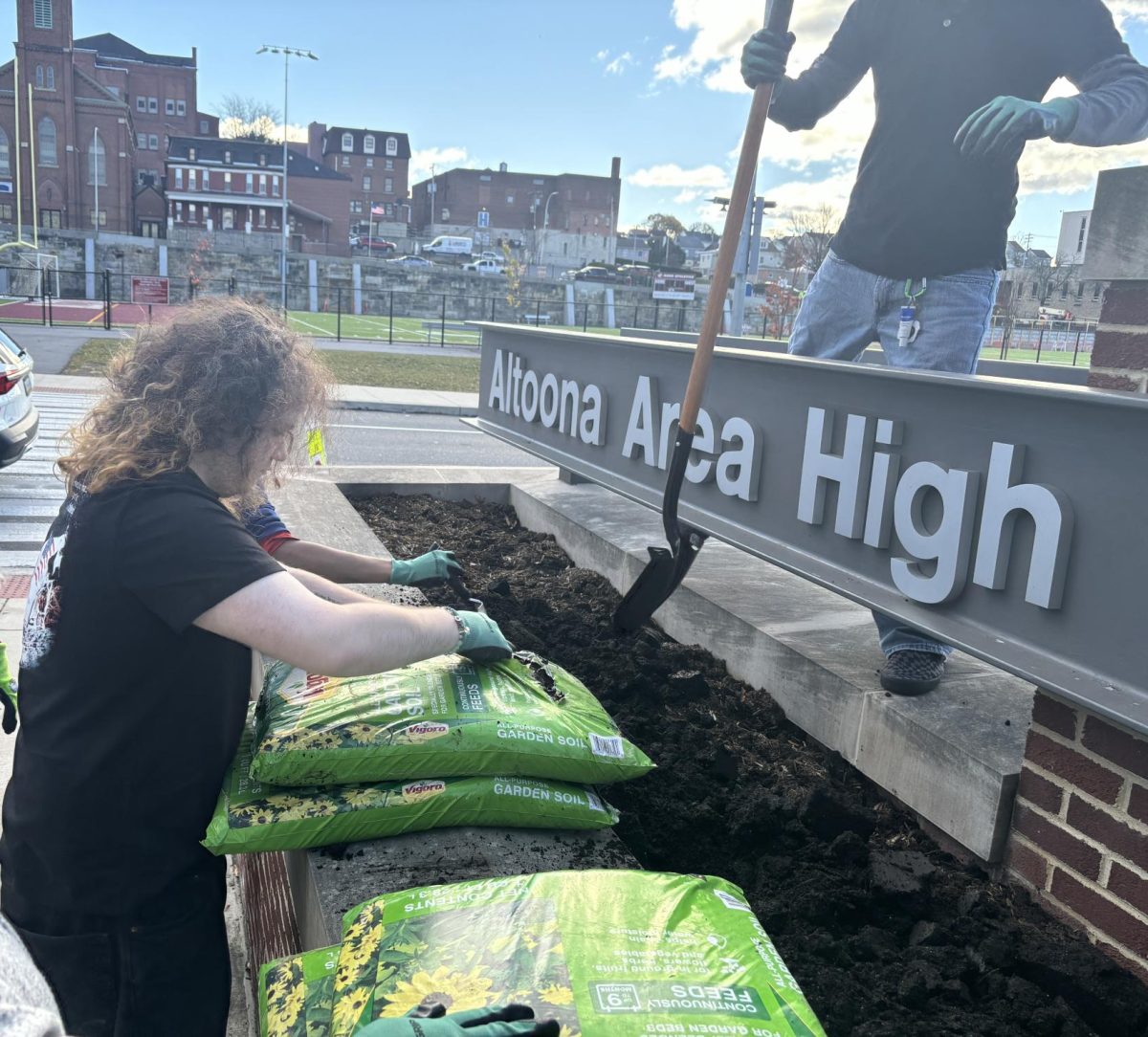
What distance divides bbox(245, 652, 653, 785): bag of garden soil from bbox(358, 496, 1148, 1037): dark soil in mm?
338

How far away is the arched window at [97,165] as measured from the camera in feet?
220

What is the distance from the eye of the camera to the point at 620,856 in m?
2.07

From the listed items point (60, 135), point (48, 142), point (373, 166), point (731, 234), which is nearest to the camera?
point (731, 234)

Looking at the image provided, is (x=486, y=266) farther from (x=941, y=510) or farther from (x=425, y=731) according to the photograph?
(x=425, y=731)

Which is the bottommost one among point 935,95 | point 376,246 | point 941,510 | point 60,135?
point 941,510

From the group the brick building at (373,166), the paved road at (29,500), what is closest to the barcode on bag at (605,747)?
the paved road at (29,500)

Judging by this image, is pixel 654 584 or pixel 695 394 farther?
pixel 654 584

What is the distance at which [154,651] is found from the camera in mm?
1873

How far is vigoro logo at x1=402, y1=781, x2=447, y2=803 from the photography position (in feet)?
6.77

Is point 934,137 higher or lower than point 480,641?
higher

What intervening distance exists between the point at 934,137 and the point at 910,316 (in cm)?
56

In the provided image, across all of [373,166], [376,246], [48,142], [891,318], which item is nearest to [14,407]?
[891,318]

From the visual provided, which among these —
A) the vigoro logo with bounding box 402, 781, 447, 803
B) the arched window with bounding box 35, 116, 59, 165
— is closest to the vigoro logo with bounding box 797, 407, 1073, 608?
the vigoro logo with bounding box 402, 781, 447, 803

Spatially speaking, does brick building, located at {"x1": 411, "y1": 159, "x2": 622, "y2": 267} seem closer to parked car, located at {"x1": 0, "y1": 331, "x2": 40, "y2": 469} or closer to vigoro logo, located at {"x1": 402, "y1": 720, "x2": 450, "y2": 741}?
parked car, located at {"x1": 0, "y1": 331, "x2": 40, "y2": 469}
